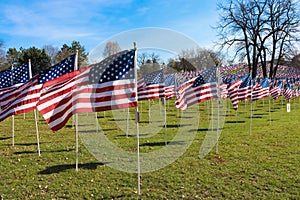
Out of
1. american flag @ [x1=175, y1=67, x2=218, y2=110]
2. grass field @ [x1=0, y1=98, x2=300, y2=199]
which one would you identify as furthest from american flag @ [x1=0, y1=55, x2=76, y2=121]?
american flag @ [x1=175, y1=67, x2=218, y2=110]

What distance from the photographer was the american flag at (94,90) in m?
5.96

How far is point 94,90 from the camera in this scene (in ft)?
20.2

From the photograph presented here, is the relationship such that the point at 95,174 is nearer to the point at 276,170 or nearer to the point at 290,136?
the point at 276,170

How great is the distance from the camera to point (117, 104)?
6.02 meters

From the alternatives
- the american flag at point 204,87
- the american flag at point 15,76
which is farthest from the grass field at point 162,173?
the american flag at point 15,76

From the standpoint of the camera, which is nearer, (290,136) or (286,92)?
(290,136)

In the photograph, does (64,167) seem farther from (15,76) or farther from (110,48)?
(110,48)

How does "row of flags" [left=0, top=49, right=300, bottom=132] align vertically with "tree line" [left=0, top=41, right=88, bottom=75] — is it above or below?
below

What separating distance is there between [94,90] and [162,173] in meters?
2.83

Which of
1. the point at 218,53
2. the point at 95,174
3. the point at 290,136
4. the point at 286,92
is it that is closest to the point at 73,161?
the point at 95,174

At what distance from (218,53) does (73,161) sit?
38.5m

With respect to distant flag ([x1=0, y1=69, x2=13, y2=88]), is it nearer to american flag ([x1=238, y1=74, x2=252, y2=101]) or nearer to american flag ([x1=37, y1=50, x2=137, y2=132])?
american flag ([x1=37, y1=50, x2=137, y2=132])

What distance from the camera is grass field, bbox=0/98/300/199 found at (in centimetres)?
604

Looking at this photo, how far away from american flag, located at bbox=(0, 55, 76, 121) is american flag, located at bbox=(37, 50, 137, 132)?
0.88m
